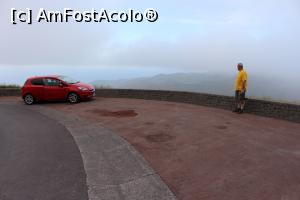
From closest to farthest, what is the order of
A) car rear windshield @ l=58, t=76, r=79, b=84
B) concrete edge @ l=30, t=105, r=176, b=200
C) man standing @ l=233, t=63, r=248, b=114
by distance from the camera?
1. concrete edge @ l=30, t=105, r=176, b=200
2. man standing @ l=233, t=63, r=248, b=114
3. car rear windshield @ l=58, t=76, r=79, b=84

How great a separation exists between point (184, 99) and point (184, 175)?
12.3m

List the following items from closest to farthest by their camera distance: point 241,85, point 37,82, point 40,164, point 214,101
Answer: point 40,164 < point 241,85 < point 214,101 < point 37,82

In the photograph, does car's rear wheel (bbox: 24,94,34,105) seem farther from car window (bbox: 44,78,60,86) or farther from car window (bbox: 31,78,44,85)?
car window (bbox: 44,78,60,86)

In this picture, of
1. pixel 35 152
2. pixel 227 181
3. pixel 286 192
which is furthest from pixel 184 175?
pixel 35 152

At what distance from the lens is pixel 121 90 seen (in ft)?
77.1

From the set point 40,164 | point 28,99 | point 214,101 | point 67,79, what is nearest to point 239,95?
point 214,101

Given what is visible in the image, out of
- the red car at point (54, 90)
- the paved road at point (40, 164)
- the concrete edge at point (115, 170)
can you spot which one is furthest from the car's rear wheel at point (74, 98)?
the concrete edge at point (115, 170)

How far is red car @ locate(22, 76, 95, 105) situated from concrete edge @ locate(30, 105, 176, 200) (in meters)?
8.92

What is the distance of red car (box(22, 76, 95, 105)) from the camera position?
2152 cm

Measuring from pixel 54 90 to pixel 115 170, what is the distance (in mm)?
14311

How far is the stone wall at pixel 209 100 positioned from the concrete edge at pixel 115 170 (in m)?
6.44

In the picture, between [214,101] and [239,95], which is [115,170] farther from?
[214,101]

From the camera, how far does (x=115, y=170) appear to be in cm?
841

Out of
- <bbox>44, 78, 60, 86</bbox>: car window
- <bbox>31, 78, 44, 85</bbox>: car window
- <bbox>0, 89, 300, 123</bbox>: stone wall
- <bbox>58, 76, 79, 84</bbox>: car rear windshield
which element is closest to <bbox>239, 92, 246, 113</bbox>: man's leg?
Answer: <bbox>0, 89, 300, 123</bbox>: stone wall
